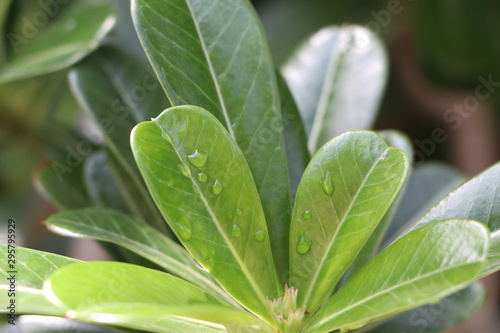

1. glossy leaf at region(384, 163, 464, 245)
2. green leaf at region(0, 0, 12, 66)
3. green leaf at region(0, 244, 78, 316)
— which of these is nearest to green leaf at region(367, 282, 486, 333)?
glossy leaf at region(384, 163, 464, 245)

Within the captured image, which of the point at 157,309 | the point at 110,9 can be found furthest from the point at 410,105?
the point at 157,309

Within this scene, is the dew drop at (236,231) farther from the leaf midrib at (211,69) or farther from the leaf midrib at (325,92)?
the leaf midrib at (325,92)

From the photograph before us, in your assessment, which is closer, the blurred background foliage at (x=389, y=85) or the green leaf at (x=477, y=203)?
the green leaf at (x=477, y=203)

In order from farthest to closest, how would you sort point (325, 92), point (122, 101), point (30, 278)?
point (325, 92)
point (122, 101)
point (30, 278)

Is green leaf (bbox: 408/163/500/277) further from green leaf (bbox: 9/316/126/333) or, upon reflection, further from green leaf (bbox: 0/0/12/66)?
green leaf (bbox: 0/0/12/66)

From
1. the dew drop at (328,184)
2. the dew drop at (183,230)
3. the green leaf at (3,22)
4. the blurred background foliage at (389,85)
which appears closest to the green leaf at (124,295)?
the dew drop at (183,230)

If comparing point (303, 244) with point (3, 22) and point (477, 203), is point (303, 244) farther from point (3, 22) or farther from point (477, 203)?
point (3, 22)

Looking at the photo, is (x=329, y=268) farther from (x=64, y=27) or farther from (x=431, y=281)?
(x=64, y=27)

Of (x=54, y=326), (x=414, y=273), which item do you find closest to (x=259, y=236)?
(x=414, y=273)
